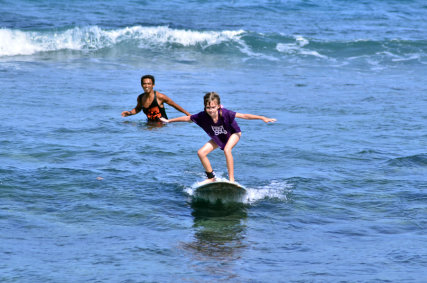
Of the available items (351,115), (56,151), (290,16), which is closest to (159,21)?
(290,16)

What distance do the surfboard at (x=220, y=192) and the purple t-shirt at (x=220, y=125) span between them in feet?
2.54

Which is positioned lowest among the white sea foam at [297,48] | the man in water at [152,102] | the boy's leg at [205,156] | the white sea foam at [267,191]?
the white sea foam at [267,191]

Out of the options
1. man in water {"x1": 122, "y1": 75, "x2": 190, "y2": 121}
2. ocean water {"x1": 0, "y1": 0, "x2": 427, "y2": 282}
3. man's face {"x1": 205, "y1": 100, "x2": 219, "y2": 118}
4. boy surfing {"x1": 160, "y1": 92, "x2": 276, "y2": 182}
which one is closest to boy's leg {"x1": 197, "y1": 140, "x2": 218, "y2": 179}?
boy surfing {"x1": 160, "y1": 92, "x2": 276, "y2": 182}

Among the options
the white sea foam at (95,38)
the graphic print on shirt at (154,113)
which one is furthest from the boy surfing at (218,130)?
the white sea foam at (95,38)

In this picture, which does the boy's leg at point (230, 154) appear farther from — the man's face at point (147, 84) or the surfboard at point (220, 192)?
the man's face at point (147, 84)

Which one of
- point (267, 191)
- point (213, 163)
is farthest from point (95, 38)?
point (267, 191)

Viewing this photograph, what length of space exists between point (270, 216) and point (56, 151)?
415 cm

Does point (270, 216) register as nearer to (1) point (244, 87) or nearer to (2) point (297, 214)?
(2) point (297, 214)

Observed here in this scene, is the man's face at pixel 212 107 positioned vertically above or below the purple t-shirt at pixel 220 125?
above

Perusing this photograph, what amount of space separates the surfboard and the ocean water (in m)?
0.18

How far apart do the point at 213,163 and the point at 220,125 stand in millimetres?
1840

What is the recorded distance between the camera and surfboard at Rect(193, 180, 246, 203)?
27.5ft

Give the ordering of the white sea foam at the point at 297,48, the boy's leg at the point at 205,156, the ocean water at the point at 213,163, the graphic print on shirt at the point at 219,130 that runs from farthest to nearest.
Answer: the white sea foam at the point at 297,48
the graphic print on shirt at the point at 219,130
the boy's leg at the point at 205,156
the ocean water at the point at 213,163

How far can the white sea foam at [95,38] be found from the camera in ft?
76.4
